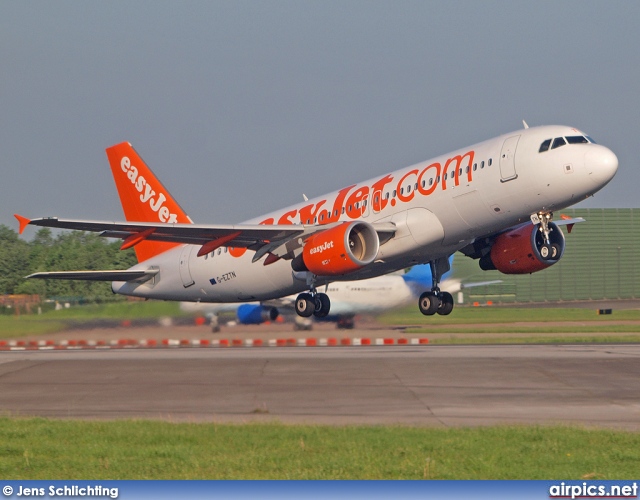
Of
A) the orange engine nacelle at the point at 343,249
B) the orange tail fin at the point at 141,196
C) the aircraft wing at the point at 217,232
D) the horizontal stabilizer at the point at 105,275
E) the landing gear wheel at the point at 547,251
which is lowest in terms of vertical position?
the landing gear wheel at the point at 547,251

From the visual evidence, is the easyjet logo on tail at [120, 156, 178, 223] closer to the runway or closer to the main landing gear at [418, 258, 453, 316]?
the runway

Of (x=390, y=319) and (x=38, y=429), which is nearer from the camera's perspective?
(x=38, y=429)

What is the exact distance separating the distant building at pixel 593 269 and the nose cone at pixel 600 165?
250ft

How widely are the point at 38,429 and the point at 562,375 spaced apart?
18.3 meters

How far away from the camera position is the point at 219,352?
150 feet

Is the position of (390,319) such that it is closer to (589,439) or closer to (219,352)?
(219,352)

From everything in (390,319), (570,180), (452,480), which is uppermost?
(570,180)

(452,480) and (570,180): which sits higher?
(570,180)

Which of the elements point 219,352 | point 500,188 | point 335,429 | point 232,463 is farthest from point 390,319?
point 232,463

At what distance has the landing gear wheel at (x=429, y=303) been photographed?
33844 mm

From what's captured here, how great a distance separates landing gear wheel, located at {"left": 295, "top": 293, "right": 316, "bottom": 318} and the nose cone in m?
10.9

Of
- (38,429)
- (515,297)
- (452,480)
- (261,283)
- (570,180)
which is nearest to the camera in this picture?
(452,480)

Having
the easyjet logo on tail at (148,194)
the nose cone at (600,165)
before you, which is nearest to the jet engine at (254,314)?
the easyjet logo on tail at (148,194)

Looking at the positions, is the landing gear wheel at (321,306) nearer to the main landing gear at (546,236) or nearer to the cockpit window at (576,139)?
the main landing gear at (546,236)
